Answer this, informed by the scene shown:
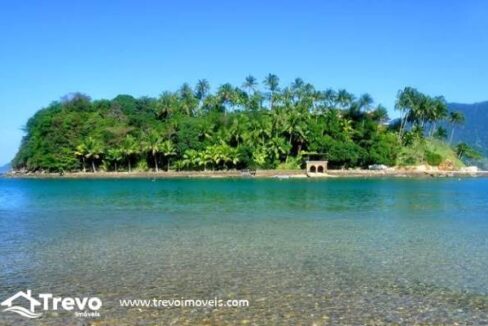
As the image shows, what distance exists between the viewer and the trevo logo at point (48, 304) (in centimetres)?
995

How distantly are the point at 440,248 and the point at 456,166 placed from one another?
104 metres

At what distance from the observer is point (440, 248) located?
685 inches

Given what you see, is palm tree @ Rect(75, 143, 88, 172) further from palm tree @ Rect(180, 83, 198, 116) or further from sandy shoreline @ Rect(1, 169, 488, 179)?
palm tree @ Rect(180, 83, 198, 116)

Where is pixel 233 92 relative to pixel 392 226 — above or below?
above

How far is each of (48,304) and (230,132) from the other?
92710 mm

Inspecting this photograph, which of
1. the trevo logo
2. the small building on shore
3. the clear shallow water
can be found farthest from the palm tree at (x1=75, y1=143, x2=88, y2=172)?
the trevo logo

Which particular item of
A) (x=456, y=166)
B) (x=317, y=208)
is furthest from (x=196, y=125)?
(x=317, y=208)

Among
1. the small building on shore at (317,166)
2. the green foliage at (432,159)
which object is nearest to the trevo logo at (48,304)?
the small building on shore at (317,166)

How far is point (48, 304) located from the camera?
10.5 metres

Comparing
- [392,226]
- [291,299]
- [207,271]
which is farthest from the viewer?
[392,226]

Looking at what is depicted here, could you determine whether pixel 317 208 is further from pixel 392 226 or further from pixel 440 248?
pixel 440 248

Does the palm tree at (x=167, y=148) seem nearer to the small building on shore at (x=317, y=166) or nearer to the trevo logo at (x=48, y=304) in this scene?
the small building on shore at (x=317, y=166)

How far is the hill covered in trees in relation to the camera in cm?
10088

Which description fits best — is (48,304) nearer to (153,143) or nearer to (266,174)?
(266,174)
